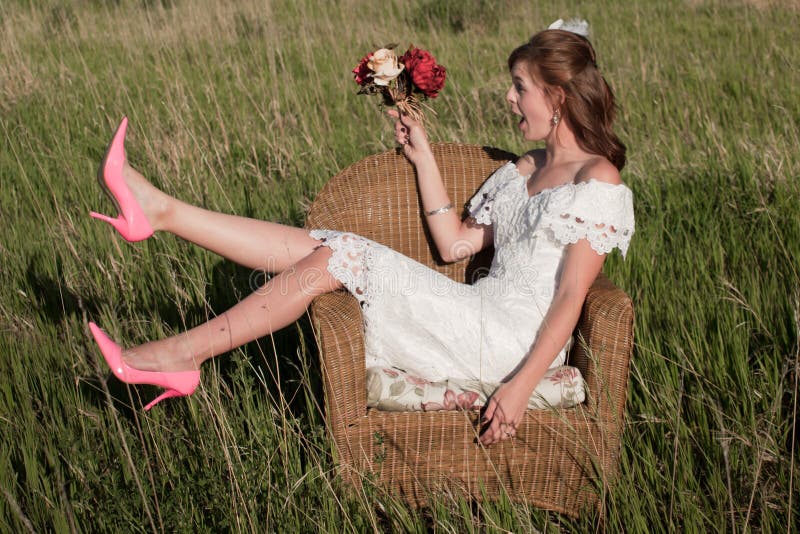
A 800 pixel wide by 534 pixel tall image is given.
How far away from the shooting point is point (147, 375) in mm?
2502

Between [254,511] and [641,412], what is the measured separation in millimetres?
1384

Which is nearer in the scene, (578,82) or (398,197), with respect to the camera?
(578,82)

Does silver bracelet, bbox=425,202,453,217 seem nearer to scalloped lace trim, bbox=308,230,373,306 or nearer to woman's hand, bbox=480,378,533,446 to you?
scalloped lace trim, bbox=308,230,373,306

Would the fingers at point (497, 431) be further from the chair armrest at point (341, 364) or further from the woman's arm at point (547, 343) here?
the chair armrest at point (341, 364)

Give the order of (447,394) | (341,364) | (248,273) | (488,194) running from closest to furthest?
(341,364) < (447,394) < (488,194) < (248,273)

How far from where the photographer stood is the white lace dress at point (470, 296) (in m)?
2.63

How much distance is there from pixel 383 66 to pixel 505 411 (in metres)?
1.38

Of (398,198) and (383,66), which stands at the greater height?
(383,66)

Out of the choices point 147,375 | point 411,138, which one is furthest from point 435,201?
point 147,375

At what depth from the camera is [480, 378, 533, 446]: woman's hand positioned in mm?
2332

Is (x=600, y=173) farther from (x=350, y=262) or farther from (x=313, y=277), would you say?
(x=313, y=277)

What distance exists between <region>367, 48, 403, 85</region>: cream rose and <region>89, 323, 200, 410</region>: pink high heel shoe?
1275 millimetres

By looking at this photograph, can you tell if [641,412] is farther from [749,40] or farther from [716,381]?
[749,40]

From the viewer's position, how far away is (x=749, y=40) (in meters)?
7.26
